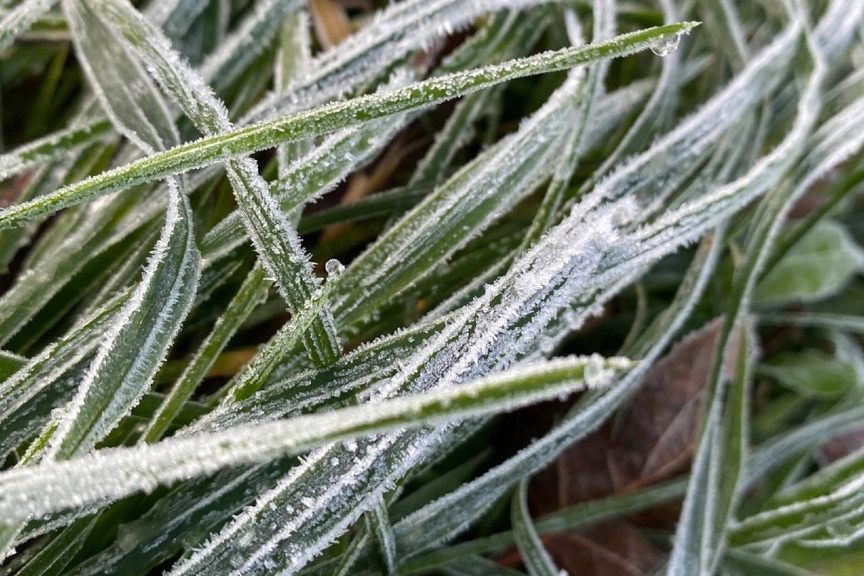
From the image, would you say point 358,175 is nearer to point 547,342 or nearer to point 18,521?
point 547,342

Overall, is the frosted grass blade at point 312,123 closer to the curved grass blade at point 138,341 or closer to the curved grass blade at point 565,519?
the curved grass blade at point 138,341

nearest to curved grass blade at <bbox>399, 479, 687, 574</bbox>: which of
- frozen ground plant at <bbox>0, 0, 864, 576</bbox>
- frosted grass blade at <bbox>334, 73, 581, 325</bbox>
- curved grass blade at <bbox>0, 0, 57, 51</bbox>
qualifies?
frozen ground plant at <bbox>0, 0, 864, 576</bbox>

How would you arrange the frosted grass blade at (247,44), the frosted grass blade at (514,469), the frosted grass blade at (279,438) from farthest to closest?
the frosted grass blade at (247,44)
the frosted grass blade at (514,469)
the frosted grass blade at (279,438)

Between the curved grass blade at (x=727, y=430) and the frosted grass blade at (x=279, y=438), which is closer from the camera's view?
the frosted grass blade at (x=279, y=438)

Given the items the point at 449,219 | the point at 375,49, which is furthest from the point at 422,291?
the point at 375,49

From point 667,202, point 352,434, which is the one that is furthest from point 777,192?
point 352,434

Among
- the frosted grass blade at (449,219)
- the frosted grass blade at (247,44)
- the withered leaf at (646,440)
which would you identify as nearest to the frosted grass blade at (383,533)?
the frosted grass blade at (449,219)

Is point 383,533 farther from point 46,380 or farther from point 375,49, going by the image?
point 375,49
